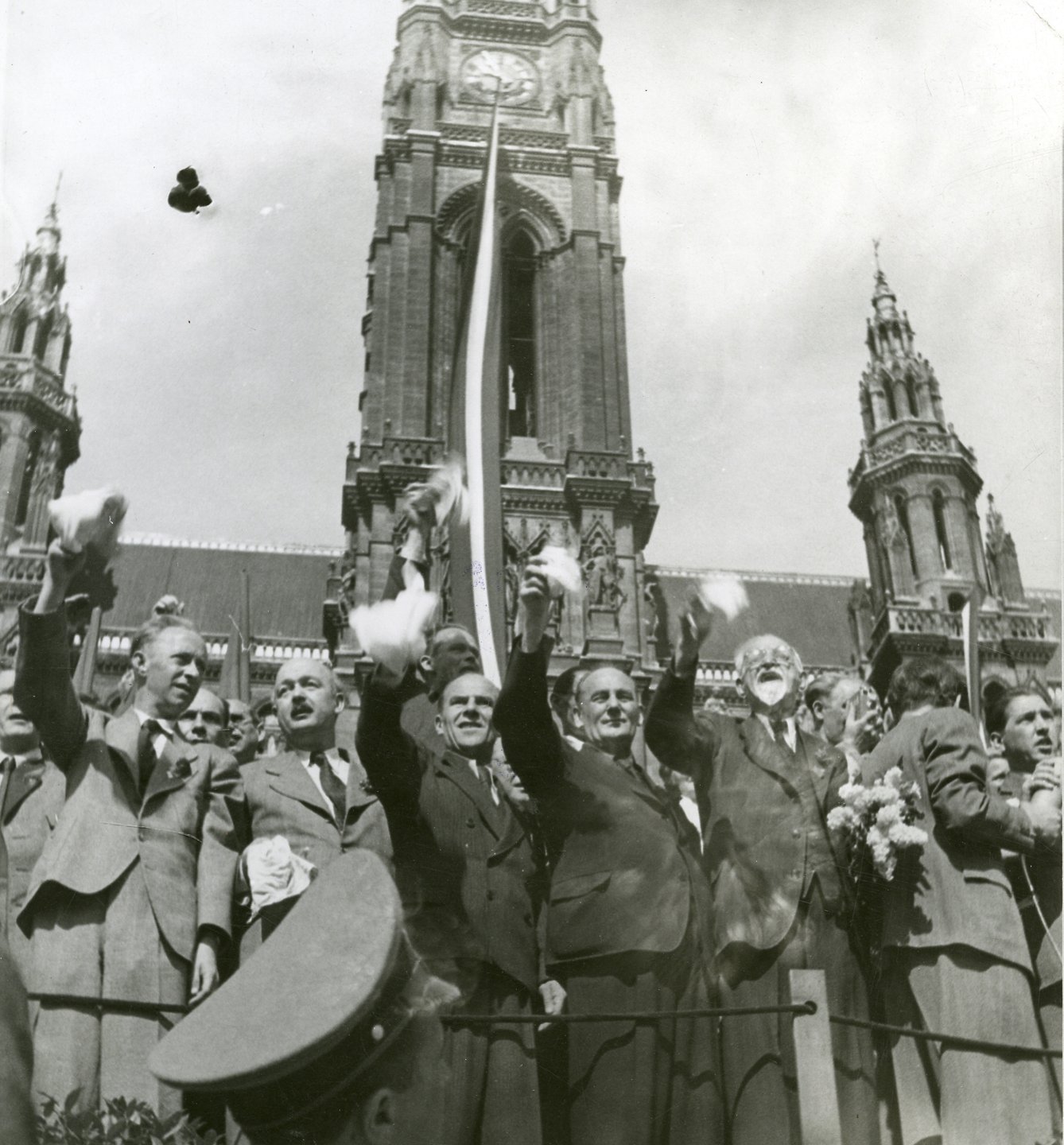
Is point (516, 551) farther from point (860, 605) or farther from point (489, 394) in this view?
point (860, 605)

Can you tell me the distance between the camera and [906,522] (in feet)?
104

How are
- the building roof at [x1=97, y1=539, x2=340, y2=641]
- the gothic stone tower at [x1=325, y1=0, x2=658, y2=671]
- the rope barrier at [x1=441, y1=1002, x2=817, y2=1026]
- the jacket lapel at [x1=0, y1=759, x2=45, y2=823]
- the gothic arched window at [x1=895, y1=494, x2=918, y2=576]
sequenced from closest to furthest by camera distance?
the rope barrier at [x1=441, y1=1002, x2=817, y2=1026] → the jacket lapel at [x1=0, y1=759, x2=45, y2=823] → the gothic stone tower at [x1=325, y1=0, x2=658, y2=671] → the gothic arched window at [x1=895, y1=494, x2=918, y2=576] → the building roof at [x1=97, y1=539, x2=340, y2=641]

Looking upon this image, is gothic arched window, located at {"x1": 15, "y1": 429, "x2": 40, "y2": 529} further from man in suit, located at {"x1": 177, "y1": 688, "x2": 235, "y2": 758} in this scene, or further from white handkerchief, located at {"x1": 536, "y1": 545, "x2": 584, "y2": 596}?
white handkerchief, located at {"x1": 536, "y1": 545, "x2": 584, "y2": 596}

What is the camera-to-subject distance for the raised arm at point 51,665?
3.45 metres

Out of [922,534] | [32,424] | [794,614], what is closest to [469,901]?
[32,424]

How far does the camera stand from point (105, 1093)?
11.3 feet

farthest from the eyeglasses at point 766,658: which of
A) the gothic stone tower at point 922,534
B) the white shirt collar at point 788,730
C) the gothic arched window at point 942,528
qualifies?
the gothic arched window at point 942,528

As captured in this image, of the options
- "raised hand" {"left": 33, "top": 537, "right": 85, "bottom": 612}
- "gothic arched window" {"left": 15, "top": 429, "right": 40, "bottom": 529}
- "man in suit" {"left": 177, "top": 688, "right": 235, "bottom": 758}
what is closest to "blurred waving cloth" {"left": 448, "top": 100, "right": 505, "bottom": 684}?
"man in suit" {"left": 177, "top": 688, "right": 235, "bottom": 758}

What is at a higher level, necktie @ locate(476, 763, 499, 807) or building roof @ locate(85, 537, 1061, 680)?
building roof @ locate(85, 537, 1061, 680)

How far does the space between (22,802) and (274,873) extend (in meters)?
1.11

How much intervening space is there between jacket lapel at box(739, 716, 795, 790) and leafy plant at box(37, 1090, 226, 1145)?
1.96 metres

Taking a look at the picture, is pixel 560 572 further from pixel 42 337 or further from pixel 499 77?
pixel 42 337

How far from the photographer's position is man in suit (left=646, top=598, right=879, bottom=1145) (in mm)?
3586

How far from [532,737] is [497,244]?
46.9 feet
